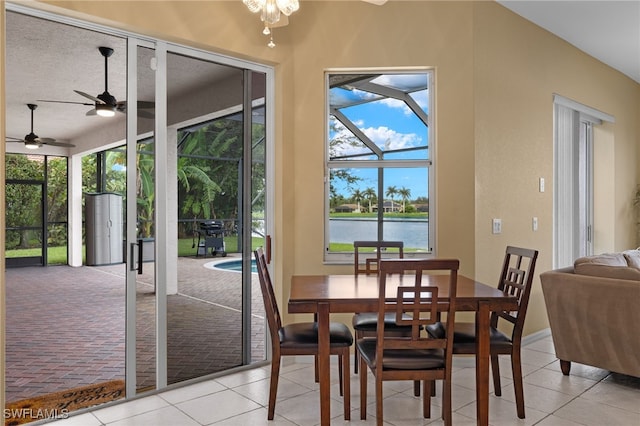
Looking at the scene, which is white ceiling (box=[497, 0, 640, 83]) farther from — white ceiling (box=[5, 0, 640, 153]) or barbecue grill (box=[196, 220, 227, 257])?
barbecue grill (box=[196, 220, 227, 257])

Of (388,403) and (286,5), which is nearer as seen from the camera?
(286,5)

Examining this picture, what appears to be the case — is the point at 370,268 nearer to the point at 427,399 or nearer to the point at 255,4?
the point at 427,399

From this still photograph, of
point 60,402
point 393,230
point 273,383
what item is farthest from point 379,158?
point 60,402

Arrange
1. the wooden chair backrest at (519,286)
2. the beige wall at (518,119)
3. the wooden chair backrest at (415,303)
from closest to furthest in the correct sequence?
1. the wooden chair backrest at (415,303)
2. the wooden chair backrest at (519,286)
3. the beige wall at (518,119)

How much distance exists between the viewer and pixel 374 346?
258 cm

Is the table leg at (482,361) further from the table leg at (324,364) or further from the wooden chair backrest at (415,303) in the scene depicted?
the table leg at (324,364)

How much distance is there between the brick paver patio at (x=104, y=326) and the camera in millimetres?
2689

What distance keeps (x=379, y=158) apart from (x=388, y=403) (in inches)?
76.4

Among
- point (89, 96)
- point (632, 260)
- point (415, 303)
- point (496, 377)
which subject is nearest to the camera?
point (415, 303)

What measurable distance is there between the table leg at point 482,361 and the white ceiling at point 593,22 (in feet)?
9.45

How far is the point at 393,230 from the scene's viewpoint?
155 inches

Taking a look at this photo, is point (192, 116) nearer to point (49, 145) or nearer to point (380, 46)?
point (49, 145)

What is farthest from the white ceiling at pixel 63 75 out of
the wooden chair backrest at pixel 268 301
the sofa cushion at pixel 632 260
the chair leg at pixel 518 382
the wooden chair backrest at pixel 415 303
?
the sofa cushion at pixel 632 260

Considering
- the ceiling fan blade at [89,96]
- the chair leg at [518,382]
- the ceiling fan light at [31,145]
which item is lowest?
the chair leg at [518,382]
